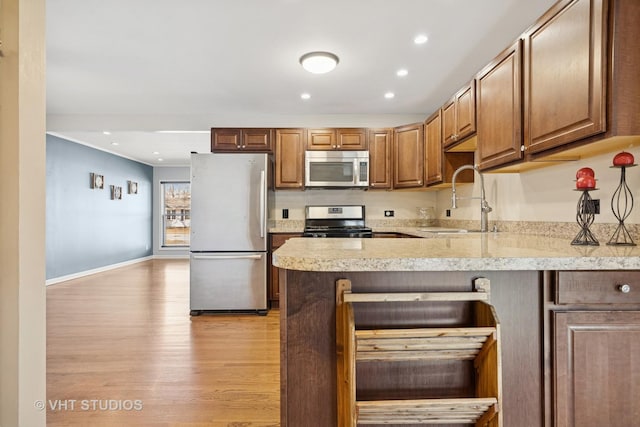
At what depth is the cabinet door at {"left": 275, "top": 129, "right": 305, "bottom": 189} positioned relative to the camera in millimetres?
4035

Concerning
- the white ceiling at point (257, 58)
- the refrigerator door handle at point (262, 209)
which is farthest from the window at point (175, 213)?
the refrigerator door handle at point (262, 209)

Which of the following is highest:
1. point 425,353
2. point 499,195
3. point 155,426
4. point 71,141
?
point 71,141

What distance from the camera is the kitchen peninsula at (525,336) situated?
3.63 feet

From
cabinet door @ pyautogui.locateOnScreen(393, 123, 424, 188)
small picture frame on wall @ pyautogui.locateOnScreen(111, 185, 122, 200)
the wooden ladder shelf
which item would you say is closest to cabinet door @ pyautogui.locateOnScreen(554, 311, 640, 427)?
the wooden ladder shelf

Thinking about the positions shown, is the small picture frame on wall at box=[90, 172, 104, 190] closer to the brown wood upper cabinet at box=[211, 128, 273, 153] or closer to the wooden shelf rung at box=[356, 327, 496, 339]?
the brown wood upper cabinet at box=[211, 128, 273, 153]

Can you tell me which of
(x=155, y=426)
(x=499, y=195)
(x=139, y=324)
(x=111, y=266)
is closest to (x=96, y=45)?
(x=139, y=324)

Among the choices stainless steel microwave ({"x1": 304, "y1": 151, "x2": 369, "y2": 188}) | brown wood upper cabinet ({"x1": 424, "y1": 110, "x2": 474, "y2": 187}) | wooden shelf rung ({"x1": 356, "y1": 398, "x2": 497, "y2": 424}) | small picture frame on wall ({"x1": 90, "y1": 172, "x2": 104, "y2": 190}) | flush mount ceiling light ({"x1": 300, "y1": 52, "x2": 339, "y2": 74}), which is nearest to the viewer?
wooden shelf rung ({"x1": 356, "y1": 398, "x2": 497, "y2": 424})

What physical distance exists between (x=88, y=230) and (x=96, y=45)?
4254mm

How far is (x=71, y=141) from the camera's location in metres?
5.38

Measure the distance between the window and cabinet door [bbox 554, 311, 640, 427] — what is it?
324 inches

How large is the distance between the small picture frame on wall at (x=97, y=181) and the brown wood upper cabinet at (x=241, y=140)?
3341mm

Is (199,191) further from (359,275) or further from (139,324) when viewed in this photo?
(359,275)

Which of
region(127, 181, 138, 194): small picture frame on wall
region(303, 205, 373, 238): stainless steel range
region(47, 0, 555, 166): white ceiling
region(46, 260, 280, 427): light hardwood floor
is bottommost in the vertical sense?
region(46, 260, 280, 427): light hardwood floor

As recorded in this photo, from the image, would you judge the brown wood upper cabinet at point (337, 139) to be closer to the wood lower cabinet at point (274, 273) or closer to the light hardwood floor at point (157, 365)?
the wood lower cabinet at point (274, 273)
